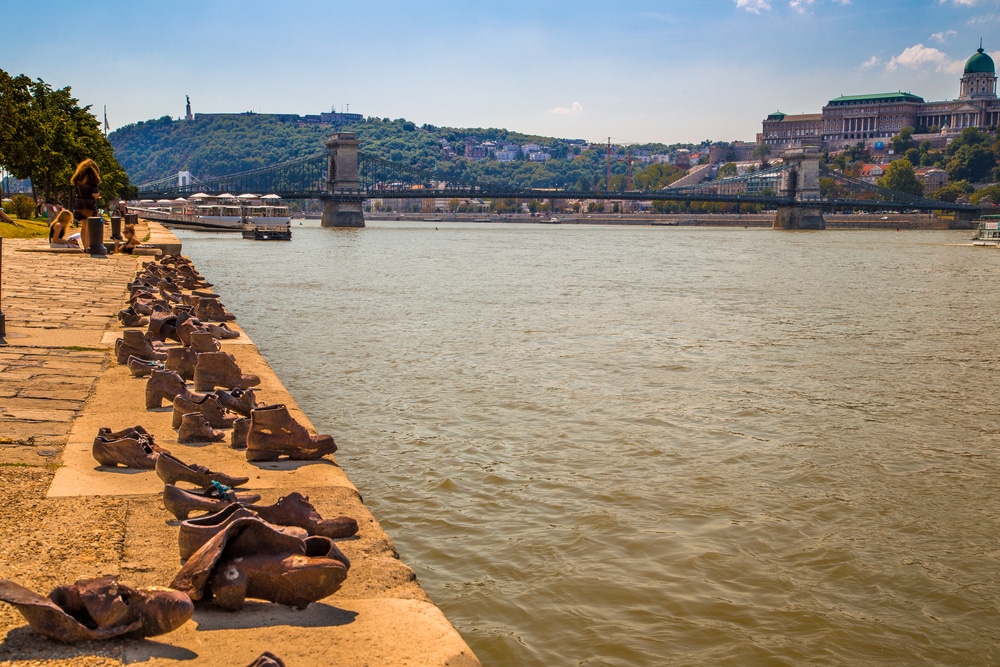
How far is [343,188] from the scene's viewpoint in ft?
338

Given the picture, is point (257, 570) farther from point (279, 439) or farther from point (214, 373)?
point (214, 373)

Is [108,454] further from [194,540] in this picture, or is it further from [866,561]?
[866,561]

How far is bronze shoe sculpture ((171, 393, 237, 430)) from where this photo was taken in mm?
5582

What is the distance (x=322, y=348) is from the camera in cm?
1454

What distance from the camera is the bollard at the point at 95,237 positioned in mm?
20938

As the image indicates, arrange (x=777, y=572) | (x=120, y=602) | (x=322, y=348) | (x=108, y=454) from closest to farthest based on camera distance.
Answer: (x=120, y=602) → (x=108, y=454) → (x=777, y=572) → (x=322, y=348)

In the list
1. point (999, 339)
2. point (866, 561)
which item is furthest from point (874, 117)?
point (866, 561)

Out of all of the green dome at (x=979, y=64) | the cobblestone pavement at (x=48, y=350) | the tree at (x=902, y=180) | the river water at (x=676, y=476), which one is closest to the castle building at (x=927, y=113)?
the green dome at (x=979, y=64)

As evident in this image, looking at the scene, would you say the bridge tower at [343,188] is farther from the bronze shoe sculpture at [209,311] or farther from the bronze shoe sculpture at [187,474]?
the bronze shoe sculpture at [187,474]

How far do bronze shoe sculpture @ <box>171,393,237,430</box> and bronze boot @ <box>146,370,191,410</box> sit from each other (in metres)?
0.40

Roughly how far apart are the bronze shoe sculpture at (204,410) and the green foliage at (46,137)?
1211 inches

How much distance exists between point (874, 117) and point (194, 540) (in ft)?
688

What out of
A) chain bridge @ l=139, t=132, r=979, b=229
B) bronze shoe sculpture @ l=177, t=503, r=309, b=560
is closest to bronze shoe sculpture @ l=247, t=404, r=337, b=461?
bronze shoe sculpture @ l=177, t=503, r=309, b=560

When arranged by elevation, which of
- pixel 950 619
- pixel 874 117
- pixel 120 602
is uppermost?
pixel 874 117
